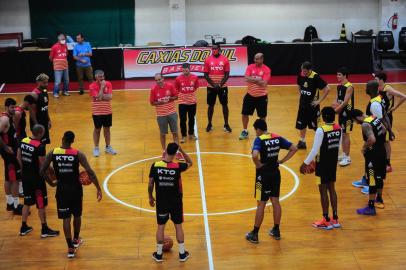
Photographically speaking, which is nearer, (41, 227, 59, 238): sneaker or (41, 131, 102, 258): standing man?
(41, 131, 102, 258): standing man

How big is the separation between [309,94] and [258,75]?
1.49 meters

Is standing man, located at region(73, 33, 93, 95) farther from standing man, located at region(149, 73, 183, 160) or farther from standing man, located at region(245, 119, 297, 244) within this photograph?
standing man, located at region(245, 119, 297, 244)

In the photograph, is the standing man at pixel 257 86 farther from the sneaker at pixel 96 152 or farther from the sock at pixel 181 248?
the sock at pixel 181 248

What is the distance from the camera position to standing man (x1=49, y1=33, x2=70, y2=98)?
64.3ft

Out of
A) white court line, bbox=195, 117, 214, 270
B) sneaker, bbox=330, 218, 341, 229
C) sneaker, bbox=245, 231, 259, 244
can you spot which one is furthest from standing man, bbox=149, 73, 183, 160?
sneaker, bbox=330, 218, 341, 229

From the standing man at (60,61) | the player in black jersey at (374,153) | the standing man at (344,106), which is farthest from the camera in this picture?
→ the standing man at (60,61)

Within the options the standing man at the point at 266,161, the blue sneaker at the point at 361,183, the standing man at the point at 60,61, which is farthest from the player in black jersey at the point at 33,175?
the standing man at the point at 60,61

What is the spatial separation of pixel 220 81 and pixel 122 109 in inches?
162

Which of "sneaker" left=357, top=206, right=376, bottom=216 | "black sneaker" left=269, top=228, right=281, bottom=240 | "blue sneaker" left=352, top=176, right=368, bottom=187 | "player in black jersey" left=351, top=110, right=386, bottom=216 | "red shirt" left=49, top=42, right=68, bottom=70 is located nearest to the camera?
"black sneaker" left=269, top=228, right=281, bottom=240

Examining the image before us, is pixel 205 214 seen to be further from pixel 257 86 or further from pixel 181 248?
pixel 257 86

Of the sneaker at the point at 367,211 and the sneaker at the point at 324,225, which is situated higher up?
the sneaker at the point at 367,211

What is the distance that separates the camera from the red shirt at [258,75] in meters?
14.2

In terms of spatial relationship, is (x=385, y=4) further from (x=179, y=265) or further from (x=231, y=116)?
(x=179, y=265)

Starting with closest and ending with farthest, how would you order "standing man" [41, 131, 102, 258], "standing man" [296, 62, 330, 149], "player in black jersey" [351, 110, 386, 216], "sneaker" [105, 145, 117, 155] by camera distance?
"standing man" [41, 131, 102, 258]
"player in black jersey" [351, 110, 386, 216]
"standing man" [296, 62, 330, 149]
"sneaker" [105, 145, 117, 155]
